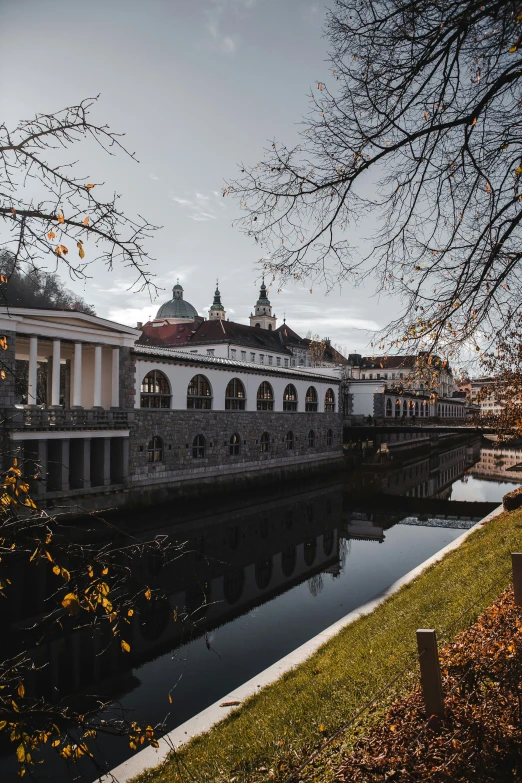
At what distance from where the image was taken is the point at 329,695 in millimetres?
6449

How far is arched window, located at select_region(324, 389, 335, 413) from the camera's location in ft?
135

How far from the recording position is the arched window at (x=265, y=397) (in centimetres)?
3303

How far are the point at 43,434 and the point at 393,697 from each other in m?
17.2

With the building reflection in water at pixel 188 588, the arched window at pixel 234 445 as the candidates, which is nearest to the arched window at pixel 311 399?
the arched window at pixel 234 445

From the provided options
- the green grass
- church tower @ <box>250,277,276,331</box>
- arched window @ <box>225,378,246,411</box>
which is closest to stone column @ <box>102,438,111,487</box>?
A: arched window @ <box>225,378,246,411</box>

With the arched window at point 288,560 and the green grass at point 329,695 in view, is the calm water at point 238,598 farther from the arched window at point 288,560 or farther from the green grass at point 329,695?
the green grass at point 329,695

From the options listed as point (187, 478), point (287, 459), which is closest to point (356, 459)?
point (287, 459)

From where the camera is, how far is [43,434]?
1981 centimetres

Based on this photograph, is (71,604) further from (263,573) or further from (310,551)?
(310,551)

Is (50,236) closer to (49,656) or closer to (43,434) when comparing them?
(49,656)

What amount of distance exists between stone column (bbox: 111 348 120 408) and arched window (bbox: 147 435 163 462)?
92.1 inches

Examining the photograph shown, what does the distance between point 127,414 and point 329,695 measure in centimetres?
1809

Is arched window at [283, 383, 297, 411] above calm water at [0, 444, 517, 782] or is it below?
above

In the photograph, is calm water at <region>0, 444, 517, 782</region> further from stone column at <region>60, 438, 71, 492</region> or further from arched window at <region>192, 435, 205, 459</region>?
stone column at <region>60, 438, 71, 492</region>
